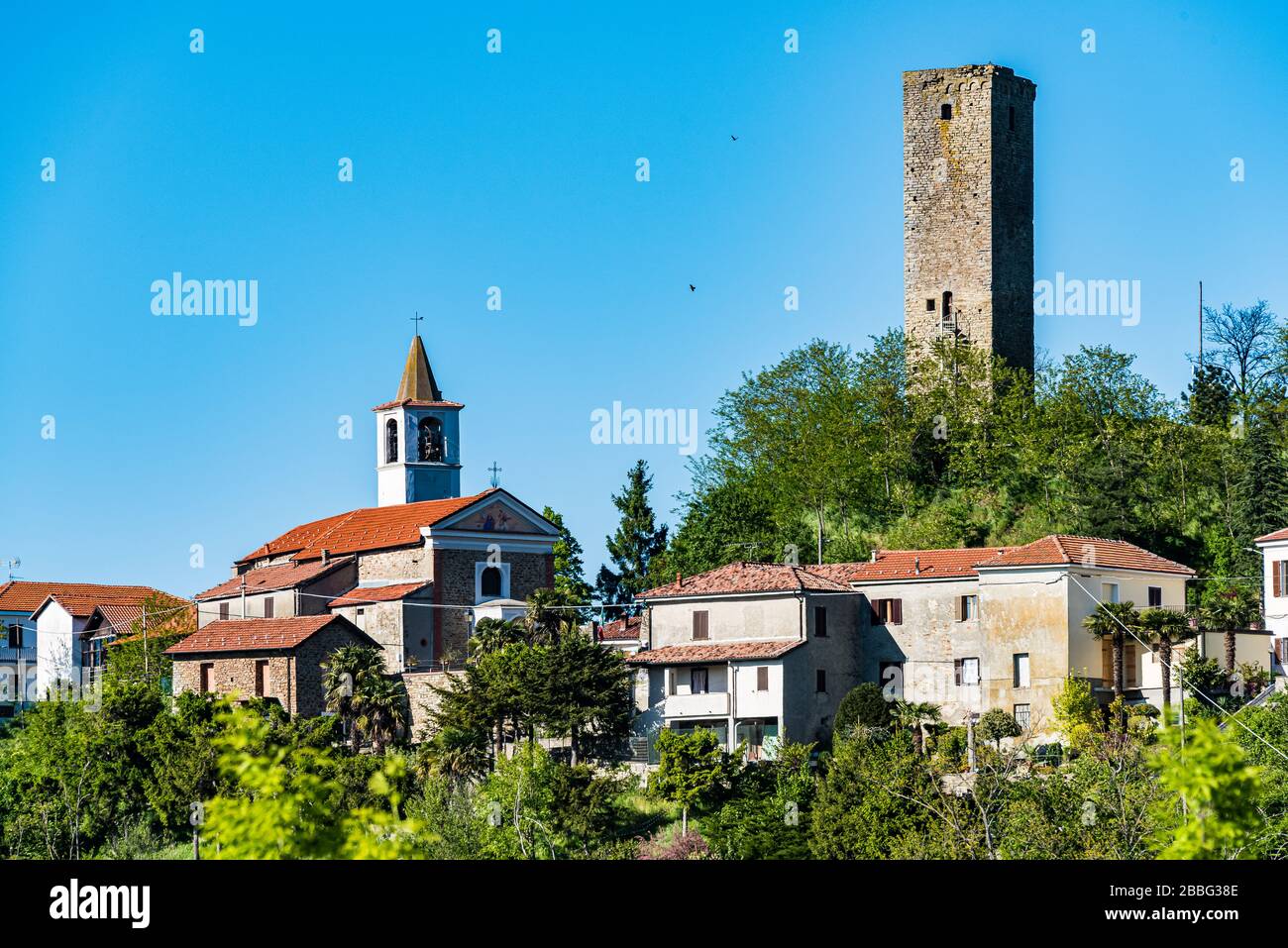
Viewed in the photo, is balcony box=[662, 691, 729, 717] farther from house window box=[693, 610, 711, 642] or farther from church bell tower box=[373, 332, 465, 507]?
church bell tower box=[373, 332, 465, 507]

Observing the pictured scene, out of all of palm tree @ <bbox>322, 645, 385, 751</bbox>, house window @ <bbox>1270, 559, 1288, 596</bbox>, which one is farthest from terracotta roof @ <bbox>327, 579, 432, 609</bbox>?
house window @ <bbox>1270, 559, 1288, 596</bbox>

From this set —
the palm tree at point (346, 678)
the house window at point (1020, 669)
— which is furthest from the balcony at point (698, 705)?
the palm tree at point (346, 678)

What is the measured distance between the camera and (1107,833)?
36.1 metres

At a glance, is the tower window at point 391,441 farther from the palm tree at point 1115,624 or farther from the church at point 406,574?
the palm tree at point 1115,624

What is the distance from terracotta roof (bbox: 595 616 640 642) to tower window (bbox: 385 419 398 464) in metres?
12.4

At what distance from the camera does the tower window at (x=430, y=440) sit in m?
69.4

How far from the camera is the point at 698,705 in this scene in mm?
50094

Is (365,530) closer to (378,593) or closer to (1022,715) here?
(378,593)

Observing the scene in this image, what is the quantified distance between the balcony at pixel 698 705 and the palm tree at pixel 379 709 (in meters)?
7.72

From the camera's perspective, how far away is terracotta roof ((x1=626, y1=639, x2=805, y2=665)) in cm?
4950
